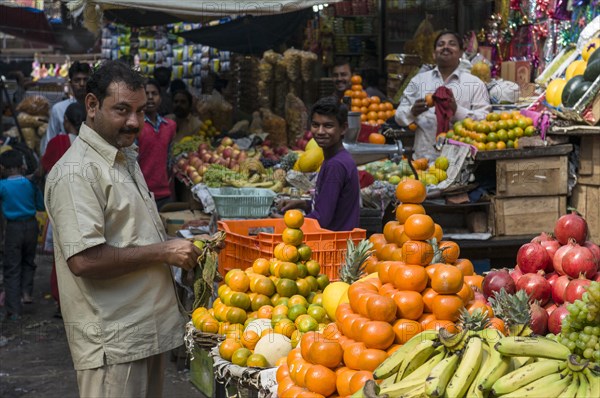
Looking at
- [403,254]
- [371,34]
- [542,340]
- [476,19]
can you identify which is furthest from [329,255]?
[371,34]

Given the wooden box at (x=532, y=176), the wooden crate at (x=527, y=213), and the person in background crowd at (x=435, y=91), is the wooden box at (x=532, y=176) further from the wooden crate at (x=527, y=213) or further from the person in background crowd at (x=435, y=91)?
the person in background crowd at (x=435, y=91)

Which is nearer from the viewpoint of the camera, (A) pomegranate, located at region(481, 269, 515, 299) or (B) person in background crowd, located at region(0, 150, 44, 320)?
(A) pomegranate, located at region(481, 269, 515, 299)

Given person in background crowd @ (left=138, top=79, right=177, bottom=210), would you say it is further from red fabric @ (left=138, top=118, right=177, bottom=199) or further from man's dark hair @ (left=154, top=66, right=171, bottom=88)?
man's dark hair @ (left=154, top=66, right=171, bottom=88)

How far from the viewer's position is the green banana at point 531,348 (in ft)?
7.99

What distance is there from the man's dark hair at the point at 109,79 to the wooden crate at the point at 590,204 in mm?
4263

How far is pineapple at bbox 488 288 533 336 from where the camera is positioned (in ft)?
9.11

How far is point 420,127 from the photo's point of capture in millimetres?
7672

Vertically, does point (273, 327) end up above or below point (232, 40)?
below

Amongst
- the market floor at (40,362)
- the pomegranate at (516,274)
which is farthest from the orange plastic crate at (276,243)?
the market floor at (40,362)

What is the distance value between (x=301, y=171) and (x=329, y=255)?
339 centimetres

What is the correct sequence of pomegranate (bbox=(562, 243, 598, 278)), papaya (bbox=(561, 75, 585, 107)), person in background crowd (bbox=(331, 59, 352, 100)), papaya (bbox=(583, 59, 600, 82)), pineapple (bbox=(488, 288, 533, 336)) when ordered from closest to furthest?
pineapple (bbox=(488, 288, 533, 336))
pomegranate (bbox=(562, 243, 598, 278))
papaya (bbox=(583, 59, 600, 82))
papaya (bbox=(561, 75, 585, 107))
person in background crowd (bbox=(331, 59, 352, 100))

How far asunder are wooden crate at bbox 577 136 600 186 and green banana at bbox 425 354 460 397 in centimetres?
439

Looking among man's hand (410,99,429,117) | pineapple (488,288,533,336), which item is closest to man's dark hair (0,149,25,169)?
man's hand (410,99,429,117)

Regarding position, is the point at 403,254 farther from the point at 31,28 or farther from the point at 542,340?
the point at 31,28
